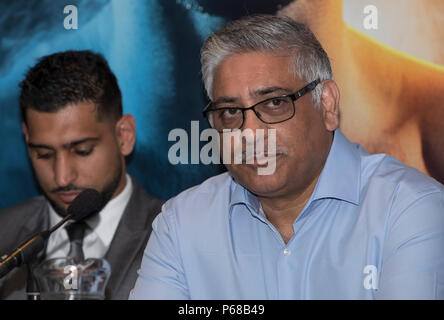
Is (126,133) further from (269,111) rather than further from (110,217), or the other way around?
(269,111)

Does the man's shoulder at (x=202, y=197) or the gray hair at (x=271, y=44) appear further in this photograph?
the man's shoulder at (x=202, y=197)

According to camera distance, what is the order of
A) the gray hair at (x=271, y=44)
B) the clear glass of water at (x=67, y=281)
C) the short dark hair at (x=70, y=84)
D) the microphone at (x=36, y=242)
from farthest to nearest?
the short dark hair at (x=70, y=84) → the gray hair at (x=271, y=44) → the clear glass of water at (x=67, y=281) → the microphone at (x=36, y=242)

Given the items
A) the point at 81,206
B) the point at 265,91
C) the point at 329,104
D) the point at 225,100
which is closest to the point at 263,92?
the point at 265,91

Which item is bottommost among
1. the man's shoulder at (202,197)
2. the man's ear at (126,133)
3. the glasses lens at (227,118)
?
the man's shoulder at (202,197)

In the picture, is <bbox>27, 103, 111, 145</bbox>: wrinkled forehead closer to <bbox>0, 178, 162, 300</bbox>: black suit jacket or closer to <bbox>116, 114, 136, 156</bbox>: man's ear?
<bbox>116, 114, 136, 156</bbox>: man's ear

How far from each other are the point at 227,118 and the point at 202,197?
341 millimetres

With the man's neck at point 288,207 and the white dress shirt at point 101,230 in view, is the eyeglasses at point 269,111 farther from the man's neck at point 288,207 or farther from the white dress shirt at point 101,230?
the white dress shirt at point 101,230

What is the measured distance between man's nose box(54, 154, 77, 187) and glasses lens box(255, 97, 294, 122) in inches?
40.2

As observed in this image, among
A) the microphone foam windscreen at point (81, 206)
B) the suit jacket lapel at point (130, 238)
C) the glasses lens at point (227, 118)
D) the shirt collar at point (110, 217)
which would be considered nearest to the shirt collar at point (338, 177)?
the glasses lens at point (227, 118)

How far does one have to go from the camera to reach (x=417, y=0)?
8.14 ft

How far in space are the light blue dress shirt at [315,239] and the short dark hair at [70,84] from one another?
0.73m

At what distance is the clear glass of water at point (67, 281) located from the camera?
183 centimetres

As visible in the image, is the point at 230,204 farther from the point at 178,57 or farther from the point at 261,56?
the point at 178,57

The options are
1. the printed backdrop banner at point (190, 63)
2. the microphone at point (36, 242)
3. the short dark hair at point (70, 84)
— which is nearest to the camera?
the microphone at point (36, 242)
